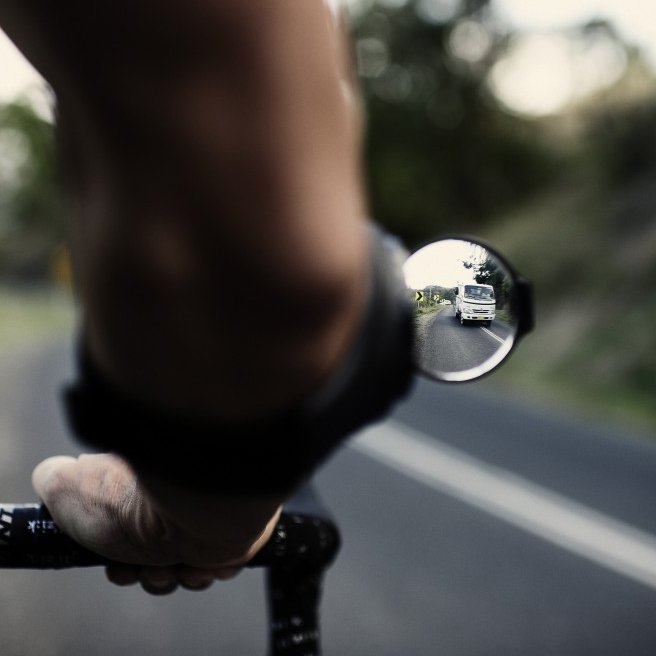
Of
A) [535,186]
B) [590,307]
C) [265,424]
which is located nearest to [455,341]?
[265,424]

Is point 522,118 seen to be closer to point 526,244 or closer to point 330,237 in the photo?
point 526,244

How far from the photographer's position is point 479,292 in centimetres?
60

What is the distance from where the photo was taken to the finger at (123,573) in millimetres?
773

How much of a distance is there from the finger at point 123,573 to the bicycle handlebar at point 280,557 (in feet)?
0.03

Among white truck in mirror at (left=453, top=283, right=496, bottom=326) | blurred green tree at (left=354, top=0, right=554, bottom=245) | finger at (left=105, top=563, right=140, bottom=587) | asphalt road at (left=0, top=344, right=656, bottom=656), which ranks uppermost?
blurred green tree at (left=354, top=0, right=554, bottom=245)

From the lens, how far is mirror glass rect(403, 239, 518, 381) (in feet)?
1.84

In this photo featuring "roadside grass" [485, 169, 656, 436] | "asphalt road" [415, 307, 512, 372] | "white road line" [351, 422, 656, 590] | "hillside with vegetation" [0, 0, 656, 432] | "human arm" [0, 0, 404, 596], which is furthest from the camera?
"hillside with vegetation" [0, 0, 656, 432]

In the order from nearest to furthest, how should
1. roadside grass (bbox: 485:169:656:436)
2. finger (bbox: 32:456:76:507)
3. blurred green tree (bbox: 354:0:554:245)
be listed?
finger (bbox: 32:456:76:507), roadside grass (bbox: 485:169:656:436), blurred green tree (bbox: 354:0:554:245)

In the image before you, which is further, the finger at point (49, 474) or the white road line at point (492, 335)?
the finger at point (49, 474)

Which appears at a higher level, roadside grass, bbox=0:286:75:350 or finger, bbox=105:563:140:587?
roadside grass, bbox=0:286:75:350

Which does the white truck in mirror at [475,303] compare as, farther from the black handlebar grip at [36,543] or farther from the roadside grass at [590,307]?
the roadside grass at [590,307]

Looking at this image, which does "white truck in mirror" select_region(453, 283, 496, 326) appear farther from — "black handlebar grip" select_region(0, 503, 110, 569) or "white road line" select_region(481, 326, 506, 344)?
"black handlebar grip" select_region(0, 503, 110, 569)

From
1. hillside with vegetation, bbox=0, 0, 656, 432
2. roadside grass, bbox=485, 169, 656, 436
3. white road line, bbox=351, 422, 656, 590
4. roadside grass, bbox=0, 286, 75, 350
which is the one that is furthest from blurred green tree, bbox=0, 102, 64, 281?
white road line, bbox=351, 422, 656, 590

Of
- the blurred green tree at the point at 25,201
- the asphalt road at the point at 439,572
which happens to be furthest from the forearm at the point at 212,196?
the blurred green tree at the point at 25,201
